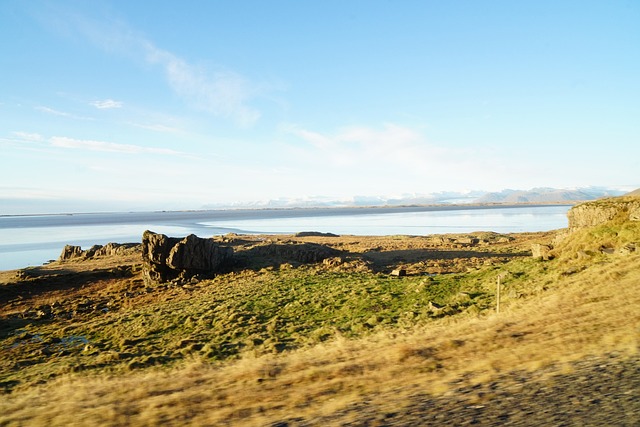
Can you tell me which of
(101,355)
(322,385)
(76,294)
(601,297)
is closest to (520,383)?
(322,385)

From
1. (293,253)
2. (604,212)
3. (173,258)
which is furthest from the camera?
(293,253)

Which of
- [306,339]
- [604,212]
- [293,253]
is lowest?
[306,339]

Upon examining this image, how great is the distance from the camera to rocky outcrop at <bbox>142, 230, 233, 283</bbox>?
30516 mm

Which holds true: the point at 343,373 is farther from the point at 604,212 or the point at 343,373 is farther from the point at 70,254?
the point at 70,254

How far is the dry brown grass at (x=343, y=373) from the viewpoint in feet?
31.0

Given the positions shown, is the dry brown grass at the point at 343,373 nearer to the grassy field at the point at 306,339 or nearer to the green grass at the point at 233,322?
the grassy field at the point at 306,339

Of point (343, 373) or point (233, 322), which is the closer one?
point (343, 373)

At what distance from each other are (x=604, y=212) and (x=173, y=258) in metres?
32.0

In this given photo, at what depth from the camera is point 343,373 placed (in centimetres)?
1131

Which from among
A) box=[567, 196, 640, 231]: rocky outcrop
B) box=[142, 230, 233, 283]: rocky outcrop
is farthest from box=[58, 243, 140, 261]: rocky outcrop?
box=[567, 196, 640, 231]: rocky outcrop

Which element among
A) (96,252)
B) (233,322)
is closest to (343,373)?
(233,322)

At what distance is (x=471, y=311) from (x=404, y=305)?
12.2 ft

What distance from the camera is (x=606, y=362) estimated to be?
33.0 feet

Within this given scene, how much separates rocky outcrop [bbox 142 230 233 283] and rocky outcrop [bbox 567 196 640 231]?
28.7 m
